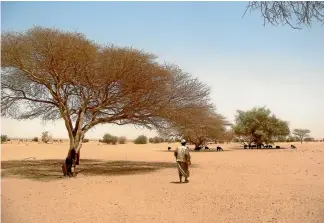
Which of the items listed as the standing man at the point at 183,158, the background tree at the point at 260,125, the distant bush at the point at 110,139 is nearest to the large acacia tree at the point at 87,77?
the standing man at the point at 183,158

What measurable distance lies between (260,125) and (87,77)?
4368cm

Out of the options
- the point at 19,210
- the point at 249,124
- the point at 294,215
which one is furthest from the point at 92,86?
the point at 249,124

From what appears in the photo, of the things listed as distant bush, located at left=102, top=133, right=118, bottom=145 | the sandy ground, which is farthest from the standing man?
distant bush, located at left=102, top=133, right=118, bottom=145

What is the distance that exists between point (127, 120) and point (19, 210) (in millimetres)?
14778

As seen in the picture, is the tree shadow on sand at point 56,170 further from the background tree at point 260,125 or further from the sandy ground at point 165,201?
the background tree at point 260,125

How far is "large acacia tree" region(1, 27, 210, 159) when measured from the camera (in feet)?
61.4

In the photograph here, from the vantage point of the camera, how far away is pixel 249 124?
2350 inches

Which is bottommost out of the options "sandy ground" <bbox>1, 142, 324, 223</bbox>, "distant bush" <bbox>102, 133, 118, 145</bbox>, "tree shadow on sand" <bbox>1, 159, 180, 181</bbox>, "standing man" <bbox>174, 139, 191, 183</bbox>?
"sandy ground" <bbox>1, 142, 324, 223</bbox>

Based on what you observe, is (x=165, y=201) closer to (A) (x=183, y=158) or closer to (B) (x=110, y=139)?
(A) (x=183, y=158)

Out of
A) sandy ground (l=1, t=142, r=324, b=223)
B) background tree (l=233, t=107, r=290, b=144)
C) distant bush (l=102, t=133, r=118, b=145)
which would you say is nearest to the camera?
sandy ground (l=1, t=142, r=324, b=223)

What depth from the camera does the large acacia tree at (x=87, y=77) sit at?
737 inches

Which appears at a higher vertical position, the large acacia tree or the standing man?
the large acacia tree

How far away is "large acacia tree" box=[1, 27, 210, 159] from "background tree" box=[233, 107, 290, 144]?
37933mm

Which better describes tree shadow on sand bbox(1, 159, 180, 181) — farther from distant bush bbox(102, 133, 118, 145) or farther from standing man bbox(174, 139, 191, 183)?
distant bush bbox(102, 133, 118, 145)
